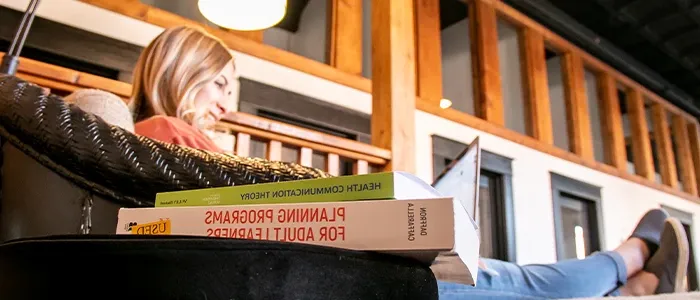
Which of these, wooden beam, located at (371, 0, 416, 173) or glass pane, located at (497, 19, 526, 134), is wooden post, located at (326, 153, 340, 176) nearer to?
wooden beam, located at (371, 0, 416, 173)

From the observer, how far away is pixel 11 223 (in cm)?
65

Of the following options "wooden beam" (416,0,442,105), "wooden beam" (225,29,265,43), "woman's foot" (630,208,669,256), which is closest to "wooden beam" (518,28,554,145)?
"wooden beam" (416,0,442,105)

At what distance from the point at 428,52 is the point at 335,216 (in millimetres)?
3067

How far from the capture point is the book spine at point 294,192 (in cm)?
50

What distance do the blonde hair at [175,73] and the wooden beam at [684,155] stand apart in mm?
5525

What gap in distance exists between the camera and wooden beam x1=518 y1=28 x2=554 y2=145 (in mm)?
4027

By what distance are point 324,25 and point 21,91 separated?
8.43 ft

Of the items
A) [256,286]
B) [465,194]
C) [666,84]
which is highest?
[666,84]

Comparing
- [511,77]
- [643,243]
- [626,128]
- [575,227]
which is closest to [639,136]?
[626,128]

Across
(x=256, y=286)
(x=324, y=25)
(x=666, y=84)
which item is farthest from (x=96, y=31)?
(x=666, y=84)

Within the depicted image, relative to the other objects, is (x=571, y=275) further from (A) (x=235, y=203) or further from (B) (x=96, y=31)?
(B) (x=96, y=31)

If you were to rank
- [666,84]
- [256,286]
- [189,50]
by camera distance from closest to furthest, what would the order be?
[256,286]
[189,50]
[666,84]

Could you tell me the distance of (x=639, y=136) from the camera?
5.03 m

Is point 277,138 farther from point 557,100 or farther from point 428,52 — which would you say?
point 557,100
